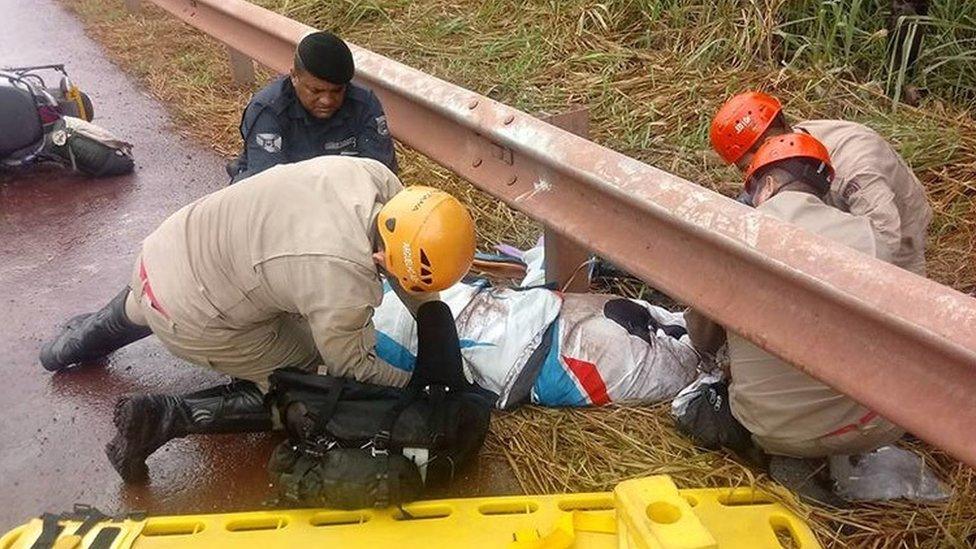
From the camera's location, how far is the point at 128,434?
2.94 m

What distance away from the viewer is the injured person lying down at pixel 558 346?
3.28 m

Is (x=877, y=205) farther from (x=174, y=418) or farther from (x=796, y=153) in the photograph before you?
(x=174, y=418)

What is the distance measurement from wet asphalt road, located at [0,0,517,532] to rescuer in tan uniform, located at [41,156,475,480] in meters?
0.14

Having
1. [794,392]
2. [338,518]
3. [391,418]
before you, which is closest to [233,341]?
[391,418]

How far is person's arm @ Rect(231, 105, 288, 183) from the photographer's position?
13.5 feet

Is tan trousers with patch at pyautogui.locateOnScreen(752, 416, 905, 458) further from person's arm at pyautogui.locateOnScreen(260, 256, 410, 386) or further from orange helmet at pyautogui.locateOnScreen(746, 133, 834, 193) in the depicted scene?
person's arm at pyautogui.locateOnScreen(260, 256, 410, 386)

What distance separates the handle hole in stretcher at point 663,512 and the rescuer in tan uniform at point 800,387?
2.03 ft

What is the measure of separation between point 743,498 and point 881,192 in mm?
1351

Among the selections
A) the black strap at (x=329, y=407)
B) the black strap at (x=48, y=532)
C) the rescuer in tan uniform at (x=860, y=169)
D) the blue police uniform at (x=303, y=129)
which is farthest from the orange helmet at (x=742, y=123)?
the black strap at (x=48, y=532)

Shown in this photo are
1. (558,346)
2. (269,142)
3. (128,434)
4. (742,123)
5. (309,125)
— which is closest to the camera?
(128,434)

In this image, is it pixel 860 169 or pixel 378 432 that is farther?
pixel 860 169

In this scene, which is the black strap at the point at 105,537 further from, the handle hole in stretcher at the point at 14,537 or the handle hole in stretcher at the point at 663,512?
the handle hole in stretcher at the point at 663,512

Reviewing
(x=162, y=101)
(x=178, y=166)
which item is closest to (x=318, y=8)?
(x=162, y=101)

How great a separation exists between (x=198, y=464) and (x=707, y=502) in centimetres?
178
